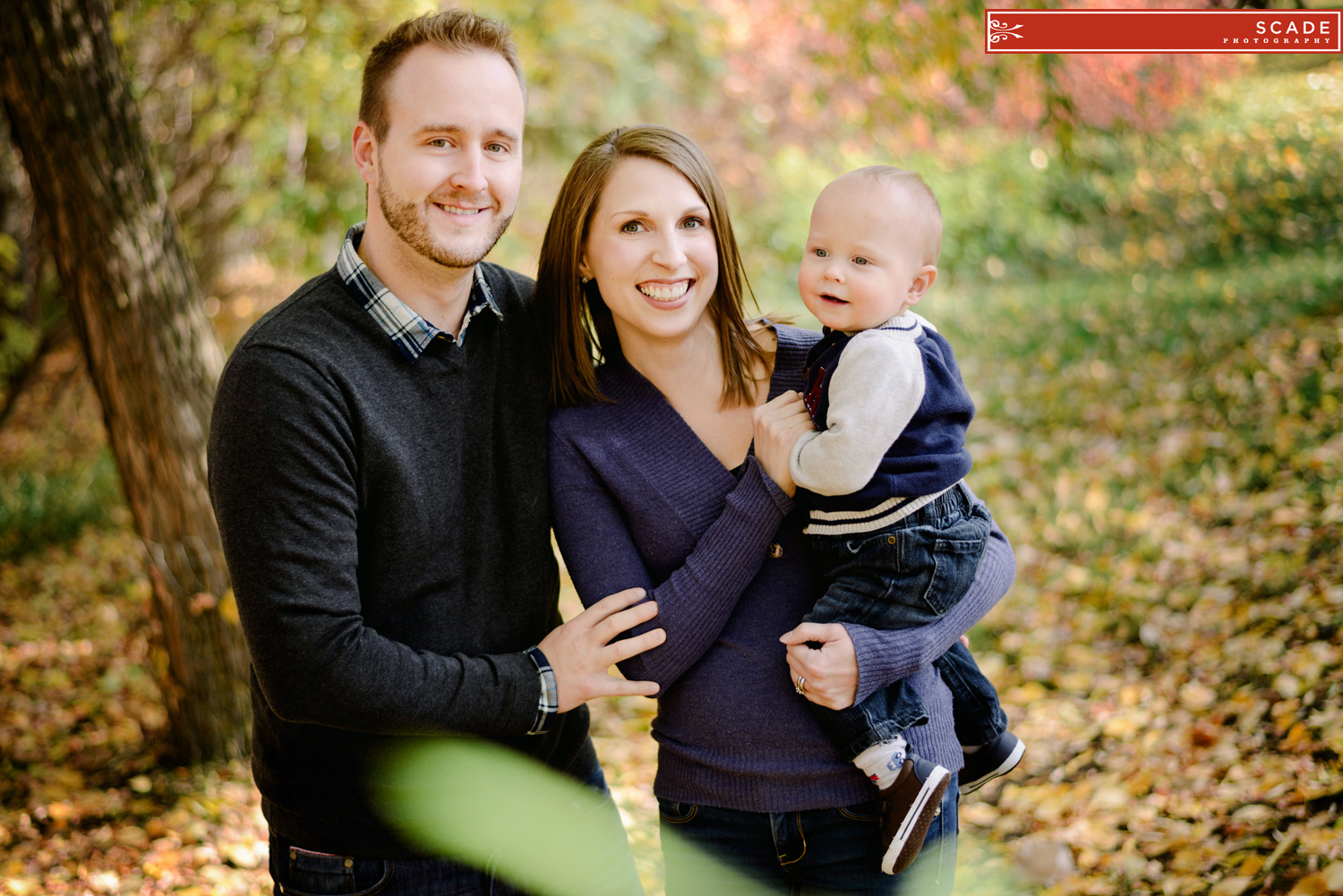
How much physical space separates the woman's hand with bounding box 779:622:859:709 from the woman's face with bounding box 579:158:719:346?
697 mm

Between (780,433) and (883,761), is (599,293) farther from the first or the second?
(883,761)

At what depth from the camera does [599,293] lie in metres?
2.26

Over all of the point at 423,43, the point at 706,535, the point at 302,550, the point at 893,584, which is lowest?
the point at 893,584

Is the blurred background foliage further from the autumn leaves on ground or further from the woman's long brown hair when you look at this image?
the woman's long brown hair

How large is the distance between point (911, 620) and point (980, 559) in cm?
24

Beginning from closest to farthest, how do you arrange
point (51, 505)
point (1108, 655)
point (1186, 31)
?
point (1186, 31)
point (1108, 655)
point (51, 505)

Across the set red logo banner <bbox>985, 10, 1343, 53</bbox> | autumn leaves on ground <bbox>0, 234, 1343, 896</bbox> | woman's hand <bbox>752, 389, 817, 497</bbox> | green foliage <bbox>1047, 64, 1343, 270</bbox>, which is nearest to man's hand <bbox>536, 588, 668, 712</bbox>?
woman's hand <bbox>752, 389, 817, 497</bbox>

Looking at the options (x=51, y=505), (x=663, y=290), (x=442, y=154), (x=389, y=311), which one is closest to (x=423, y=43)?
(x=442, y=154)

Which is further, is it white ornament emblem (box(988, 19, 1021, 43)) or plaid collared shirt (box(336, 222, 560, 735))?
white ornament emblem (box(988, 19, 1021, 43))

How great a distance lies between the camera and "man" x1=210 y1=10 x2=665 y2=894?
168 centimetres

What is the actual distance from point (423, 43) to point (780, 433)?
108cm

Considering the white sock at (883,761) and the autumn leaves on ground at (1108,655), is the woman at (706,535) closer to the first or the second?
the white sock at (883,761)

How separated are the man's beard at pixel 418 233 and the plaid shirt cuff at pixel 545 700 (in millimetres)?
815

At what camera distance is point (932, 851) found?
1.98 meters
